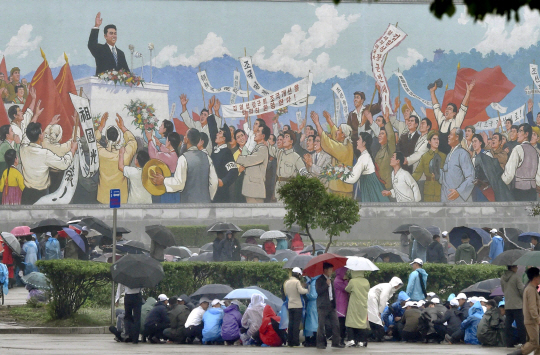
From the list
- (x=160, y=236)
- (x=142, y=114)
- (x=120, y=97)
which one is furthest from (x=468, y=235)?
(x=120, y=97)

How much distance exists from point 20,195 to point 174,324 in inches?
626

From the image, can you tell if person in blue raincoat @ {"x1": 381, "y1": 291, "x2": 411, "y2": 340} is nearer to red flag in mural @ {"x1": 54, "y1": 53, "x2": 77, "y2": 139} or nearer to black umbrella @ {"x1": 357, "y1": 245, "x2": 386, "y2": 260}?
black umbrella @ {"x1": 357, "y1": 245, "x2": 386, "y2": 260}

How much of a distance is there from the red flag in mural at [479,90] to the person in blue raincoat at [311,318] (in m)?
17.8

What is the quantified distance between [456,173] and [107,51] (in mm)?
12449

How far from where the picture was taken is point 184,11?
1053 inches

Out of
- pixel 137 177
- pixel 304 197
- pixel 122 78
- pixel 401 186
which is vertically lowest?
pixel 304 197

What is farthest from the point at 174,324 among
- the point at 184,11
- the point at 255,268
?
the point at 184,11

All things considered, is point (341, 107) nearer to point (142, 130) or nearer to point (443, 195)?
point (443, 195)

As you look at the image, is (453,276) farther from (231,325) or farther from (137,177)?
(137,177)

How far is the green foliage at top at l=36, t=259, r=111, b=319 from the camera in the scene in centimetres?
1223

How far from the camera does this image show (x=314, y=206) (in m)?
14.1

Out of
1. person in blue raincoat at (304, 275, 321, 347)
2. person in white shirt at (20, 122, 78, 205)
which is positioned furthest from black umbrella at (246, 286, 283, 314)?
person in white shirt at (20, 122, 78, 205)

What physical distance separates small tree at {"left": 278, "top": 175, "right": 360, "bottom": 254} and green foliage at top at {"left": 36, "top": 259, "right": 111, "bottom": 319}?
3.48 m

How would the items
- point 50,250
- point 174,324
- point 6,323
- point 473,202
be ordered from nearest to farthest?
point 174,324 → point 6,323 → point 50,250 → point 473,202
